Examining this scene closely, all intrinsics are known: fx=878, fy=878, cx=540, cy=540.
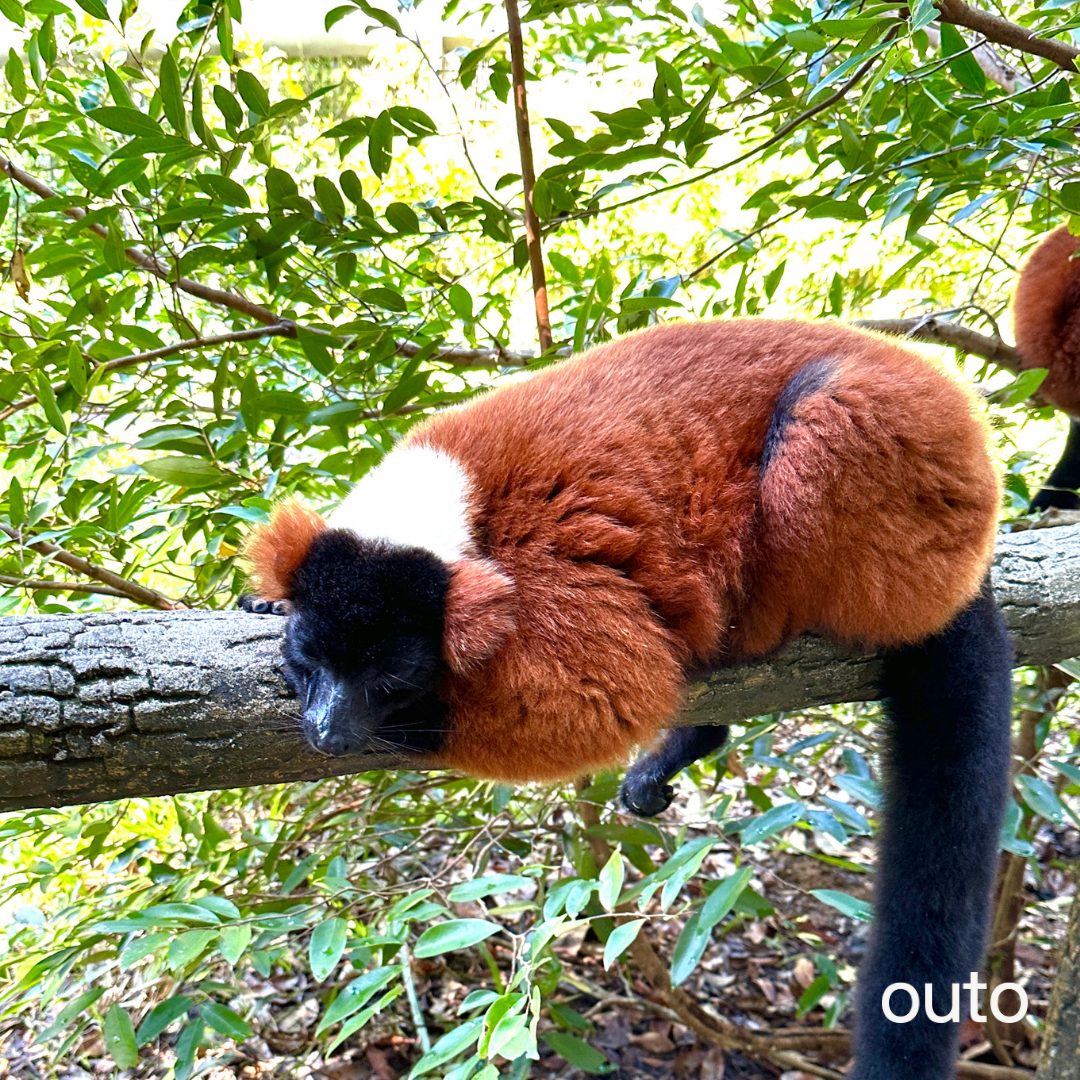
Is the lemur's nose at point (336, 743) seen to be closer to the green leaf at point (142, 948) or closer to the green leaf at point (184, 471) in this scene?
the green leaf at point (142, 948)

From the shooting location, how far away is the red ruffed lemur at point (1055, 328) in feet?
13.3

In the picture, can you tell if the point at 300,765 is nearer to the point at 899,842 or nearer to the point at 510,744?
the point at 510,744

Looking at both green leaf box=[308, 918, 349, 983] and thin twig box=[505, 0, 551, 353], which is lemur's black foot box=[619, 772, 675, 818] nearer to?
green leaf box=[308, 918, 349, 983]

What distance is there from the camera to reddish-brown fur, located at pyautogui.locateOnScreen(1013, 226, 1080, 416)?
4152 mm

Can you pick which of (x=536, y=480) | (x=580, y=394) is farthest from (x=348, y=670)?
(x=580, y=394)

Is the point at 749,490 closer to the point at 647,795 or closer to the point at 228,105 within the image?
the point at 647,795

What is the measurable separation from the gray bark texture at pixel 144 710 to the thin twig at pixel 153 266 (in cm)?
146

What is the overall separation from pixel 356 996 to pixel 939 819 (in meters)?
1.45

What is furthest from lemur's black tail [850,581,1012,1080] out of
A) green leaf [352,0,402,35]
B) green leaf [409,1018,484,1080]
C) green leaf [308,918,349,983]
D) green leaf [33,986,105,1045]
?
green leaf [352,0,402,35]

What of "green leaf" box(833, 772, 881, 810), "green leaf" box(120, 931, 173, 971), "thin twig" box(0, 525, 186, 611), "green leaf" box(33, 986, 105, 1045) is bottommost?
"green leaf" box(33, 986, 105, 1045)

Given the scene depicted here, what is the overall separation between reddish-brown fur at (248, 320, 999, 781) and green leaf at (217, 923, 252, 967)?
58cm

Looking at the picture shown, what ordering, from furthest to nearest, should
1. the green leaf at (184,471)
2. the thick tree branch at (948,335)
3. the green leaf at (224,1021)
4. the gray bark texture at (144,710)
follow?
the thick tree branch at (948,335) → the green leaf at (184,471) → the green leaf at (224,1021) → the gray bark texture at (144,710)

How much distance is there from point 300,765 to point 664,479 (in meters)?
1.03

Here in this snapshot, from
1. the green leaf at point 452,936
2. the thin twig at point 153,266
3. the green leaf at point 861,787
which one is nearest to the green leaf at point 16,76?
the thin twig at point 153,266
